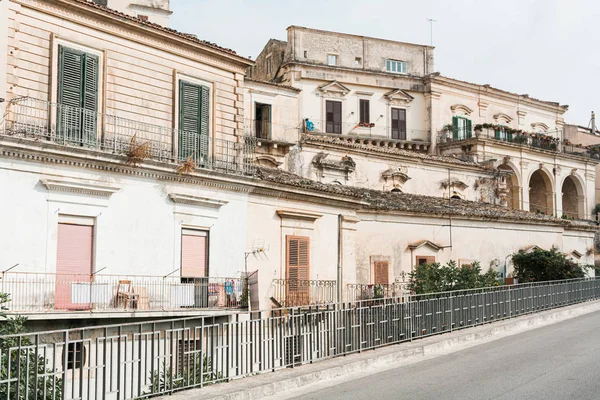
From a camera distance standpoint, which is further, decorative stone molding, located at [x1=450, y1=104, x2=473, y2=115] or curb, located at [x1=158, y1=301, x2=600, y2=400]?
decorative stone molding, located at [x1=450, y1=104, x2=473, y2=115]

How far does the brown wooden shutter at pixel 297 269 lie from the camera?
23.6 metres

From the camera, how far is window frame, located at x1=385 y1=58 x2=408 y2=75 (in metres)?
56.2

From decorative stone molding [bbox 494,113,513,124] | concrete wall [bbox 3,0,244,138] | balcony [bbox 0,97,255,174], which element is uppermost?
decorative stone molding [bbox 494,113,513,124]

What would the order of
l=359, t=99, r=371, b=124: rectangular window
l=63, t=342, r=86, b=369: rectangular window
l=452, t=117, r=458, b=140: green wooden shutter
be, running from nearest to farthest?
1. l=63, t=342, r=86, b=369: rectangular window
2. l=359, t=99, r=371, b=124: rectangular window
3. l=452, t=117, r=458, b=140: green wooden shutter

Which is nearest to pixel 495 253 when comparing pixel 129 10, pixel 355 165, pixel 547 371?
pixel 355 165

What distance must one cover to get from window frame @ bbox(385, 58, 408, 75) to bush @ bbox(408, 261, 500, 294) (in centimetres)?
3013

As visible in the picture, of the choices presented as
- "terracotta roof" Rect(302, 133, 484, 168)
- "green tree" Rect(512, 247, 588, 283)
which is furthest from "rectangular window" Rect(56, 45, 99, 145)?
"green tree" Rect(512, 247, 588, 283)

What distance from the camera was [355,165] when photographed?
41.8 meters

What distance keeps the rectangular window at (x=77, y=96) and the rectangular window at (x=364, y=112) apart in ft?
115

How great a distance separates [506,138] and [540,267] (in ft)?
75.7

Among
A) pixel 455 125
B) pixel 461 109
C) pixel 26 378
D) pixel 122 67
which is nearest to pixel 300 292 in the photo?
pixel 122 67

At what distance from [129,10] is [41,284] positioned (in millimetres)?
13159

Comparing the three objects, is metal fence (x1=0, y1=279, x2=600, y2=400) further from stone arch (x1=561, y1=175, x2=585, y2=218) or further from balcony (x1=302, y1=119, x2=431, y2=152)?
stone arch (x1=561, y1=175, x2=585, y2=218)

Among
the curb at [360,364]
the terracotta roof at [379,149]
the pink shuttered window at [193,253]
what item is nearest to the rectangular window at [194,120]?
the pink shuttered window at [193,253]
